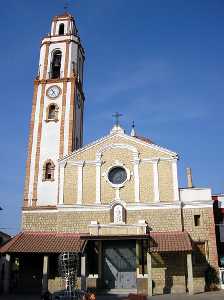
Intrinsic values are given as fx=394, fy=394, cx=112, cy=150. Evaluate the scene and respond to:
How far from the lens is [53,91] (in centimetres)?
3406

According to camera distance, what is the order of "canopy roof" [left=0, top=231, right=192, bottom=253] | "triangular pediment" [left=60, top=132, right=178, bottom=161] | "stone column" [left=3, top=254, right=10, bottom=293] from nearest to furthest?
"canopy roof" [left=0, top=231, right=192, bottom=253] → "stone column" [left=3, top=254, right=10, bottom=293] → "triangular pediment" [left=60, top=132, right=178, bottom=161]

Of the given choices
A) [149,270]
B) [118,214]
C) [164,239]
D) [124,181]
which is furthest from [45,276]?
[124,181]

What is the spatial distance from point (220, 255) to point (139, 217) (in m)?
7.38

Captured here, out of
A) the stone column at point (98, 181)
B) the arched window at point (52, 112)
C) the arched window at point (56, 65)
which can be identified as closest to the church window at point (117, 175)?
the stone column at point (98, 181)

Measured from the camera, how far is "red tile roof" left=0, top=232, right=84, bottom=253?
25.4 m

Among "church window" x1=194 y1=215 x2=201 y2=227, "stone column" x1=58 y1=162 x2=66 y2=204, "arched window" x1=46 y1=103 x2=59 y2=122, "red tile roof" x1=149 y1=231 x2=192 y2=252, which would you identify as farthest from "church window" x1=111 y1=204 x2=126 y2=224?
"arched window" x1=46 y1=103 x2=59 y2=122

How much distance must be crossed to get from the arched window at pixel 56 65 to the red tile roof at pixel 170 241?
55.8ft

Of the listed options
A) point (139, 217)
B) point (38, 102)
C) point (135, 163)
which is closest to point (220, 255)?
point (139, 217)

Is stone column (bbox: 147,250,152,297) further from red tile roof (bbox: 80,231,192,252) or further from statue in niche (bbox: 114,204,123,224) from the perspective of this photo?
statue in niche (bbox: 114,204,123,224)

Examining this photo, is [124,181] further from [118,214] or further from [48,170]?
[48,170]

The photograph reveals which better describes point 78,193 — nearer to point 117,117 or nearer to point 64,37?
point 117,117

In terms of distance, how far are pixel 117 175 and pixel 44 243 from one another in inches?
279

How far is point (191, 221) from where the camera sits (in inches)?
1065

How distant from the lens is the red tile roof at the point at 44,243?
1001 inches
